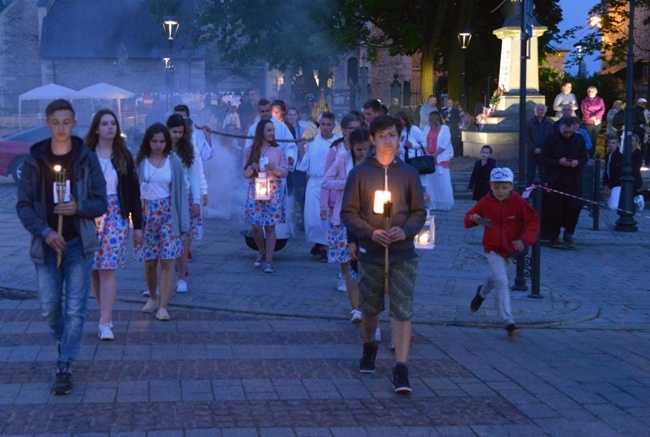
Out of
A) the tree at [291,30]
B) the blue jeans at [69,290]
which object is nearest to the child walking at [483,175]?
the blue jeans at [69,290]

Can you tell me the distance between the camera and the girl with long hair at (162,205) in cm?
779

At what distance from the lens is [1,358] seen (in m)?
6.51

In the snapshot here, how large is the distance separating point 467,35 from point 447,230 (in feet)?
55.5

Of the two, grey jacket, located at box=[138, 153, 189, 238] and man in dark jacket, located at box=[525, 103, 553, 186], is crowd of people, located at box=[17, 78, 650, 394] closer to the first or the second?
grey jacket, located at box=[138, 153, 189, 238]

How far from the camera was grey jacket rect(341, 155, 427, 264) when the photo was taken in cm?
602

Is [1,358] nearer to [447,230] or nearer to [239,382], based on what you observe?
[239,382]

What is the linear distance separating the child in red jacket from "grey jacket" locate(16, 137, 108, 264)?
3.21 meters

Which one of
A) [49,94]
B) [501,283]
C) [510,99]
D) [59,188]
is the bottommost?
[501,283]

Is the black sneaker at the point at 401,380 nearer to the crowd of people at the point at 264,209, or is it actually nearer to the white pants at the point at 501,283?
the crowd of people at the point at 264,209

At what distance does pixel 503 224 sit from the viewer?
25.6 feet

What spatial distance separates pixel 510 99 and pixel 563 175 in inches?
435

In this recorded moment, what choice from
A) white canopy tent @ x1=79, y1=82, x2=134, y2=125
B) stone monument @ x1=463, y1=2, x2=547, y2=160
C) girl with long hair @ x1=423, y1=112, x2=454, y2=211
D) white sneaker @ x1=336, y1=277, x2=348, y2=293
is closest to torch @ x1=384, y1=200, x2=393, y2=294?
white sneaker @ x1=336, y1=277, x2=348, y2=293

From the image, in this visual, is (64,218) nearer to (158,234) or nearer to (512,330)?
(158,234)

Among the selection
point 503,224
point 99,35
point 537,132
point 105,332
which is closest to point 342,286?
point 503,224
